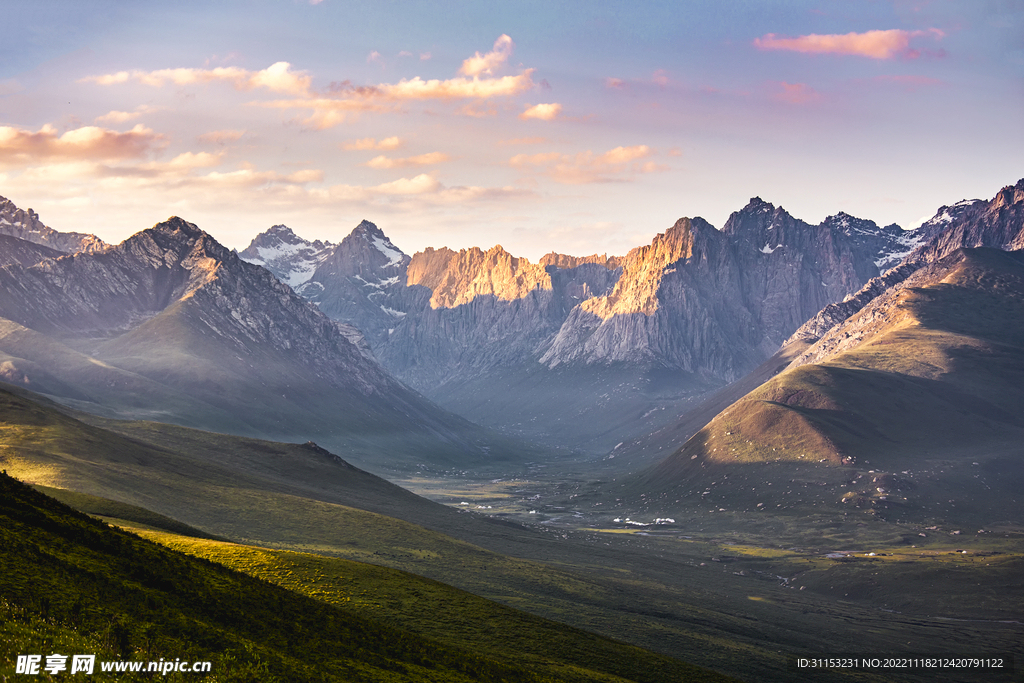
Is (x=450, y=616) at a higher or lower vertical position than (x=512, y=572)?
higher

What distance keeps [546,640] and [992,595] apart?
15137 centimetres

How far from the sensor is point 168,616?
1838 inches

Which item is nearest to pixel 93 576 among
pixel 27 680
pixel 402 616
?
pixel 27 680

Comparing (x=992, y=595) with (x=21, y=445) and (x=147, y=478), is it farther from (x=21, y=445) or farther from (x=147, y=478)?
(x=21, y=445)

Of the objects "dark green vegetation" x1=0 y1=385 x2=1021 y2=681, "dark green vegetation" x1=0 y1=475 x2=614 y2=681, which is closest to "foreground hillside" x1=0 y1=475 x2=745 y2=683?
"dark green vegetation" x1=0 y1=475 x2=614 y2=681

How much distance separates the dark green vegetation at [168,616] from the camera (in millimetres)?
40844

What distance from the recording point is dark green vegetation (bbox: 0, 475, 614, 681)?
40.8m

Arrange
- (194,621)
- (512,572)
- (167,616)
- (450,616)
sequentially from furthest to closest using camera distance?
1. (512,572)
2. (450,616)
3. (194,621)
4. (167,616)

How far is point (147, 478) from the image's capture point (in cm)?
15012

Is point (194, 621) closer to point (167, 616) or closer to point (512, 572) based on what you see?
point (167, 616)

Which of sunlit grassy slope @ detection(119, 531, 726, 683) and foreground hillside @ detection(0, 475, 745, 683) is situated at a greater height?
foreground hillside @ detection(0, 475, 745, 683)

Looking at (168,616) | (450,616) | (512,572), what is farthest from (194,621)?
(512,572)

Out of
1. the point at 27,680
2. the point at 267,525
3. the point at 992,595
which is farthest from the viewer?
the point at 992,595

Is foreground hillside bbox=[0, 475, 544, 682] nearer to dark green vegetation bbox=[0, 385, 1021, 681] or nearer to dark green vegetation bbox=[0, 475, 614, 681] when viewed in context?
dark green vegetation bbox=[0, 475, 614, 681]
